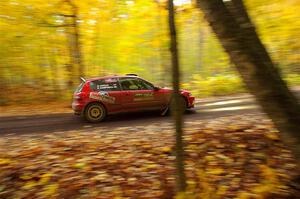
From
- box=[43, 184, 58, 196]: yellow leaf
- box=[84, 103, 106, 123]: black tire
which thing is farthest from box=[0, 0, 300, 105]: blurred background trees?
box=[43, 184, 58, 196]: yellow leaf

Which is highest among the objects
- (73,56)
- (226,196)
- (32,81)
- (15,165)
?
(73,56)

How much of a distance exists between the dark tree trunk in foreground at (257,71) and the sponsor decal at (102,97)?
7797 mm

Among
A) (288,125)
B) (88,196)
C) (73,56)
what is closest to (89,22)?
(73,56)

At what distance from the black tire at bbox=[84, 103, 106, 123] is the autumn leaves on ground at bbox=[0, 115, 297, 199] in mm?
4022

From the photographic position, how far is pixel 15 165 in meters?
6.00

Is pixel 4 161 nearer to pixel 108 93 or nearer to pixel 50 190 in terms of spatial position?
pixel 50 190

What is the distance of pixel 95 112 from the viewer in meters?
11.7

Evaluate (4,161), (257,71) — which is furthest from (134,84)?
(257,71)

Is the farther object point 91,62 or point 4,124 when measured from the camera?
point 91,62

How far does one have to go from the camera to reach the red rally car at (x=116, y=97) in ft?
38.1

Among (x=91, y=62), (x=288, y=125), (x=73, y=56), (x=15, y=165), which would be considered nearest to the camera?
(x=288, y=125)

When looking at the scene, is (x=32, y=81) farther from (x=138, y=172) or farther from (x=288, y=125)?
(x=288, y=125)

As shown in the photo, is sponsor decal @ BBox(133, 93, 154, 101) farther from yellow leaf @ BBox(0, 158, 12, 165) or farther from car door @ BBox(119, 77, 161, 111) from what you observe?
yellow leaf @ BBox(0, 158, 12, 165)

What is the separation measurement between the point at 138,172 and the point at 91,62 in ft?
52.8
